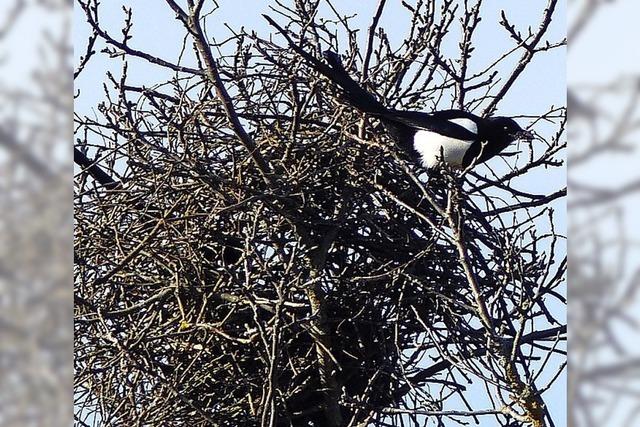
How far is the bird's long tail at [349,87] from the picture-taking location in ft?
4.37

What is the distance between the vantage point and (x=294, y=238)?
138cm

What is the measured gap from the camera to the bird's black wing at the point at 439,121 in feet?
4.77

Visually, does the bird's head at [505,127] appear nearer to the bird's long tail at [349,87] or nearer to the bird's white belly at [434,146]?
the bird's white belly at [434,146]

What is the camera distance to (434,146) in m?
1.56

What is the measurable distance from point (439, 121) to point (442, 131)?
0.06 ft
